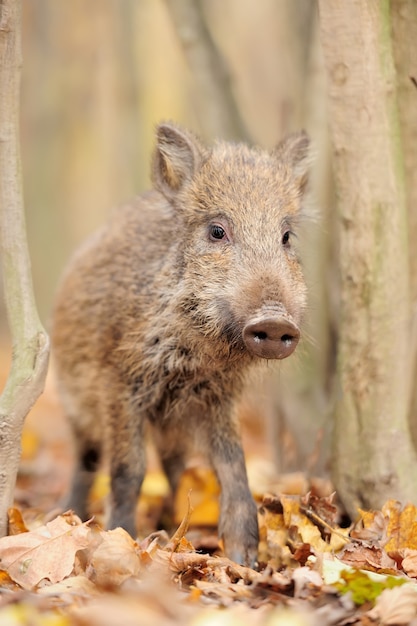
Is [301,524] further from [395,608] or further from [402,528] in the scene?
[395,608]

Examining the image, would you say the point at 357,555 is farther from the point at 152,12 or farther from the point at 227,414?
the point at 152,12

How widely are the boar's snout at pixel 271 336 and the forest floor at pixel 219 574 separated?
29.2 inches

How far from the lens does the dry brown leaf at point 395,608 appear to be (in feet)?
10.9

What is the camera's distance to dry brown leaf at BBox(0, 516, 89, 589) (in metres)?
3.85

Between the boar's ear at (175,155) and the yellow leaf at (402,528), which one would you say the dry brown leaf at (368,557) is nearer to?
the yellow leaf at (402,528)

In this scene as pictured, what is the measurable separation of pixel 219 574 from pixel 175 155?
239 cm

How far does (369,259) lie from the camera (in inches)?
195

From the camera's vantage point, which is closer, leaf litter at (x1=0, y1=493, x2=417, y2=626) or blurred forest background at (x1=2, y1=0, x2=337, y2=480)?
leaf litter at (x1=0, y1=493, x2=417, y2=626)

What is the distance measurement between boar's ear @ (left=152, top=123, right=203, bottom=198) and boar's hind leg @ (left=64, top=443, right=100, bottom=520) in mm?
1966

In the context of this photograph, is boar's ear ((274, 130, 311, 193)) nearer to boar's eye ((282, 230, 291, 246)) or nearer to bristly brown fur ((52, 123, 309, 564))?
bristly brown fur ((52, 123, 309, 564))

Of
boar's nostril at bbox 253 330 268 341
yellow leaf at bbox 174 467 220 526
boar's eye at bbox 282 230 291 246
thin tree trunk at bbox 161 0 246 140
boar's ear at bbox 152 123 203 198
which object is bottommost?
yellow leaf at bbox 174 467 220 526

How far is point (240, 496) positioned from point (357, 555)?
888 millimetres

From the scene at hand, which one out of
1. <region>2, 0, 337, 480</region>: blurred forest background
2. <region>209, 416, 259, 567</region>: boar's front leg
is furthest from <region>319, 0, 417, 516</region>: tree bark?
<region>209, 416, 259, 567</region>: boar's front leg

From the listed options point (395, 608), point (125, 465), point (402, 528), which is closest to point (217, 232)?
point (125, 465)
